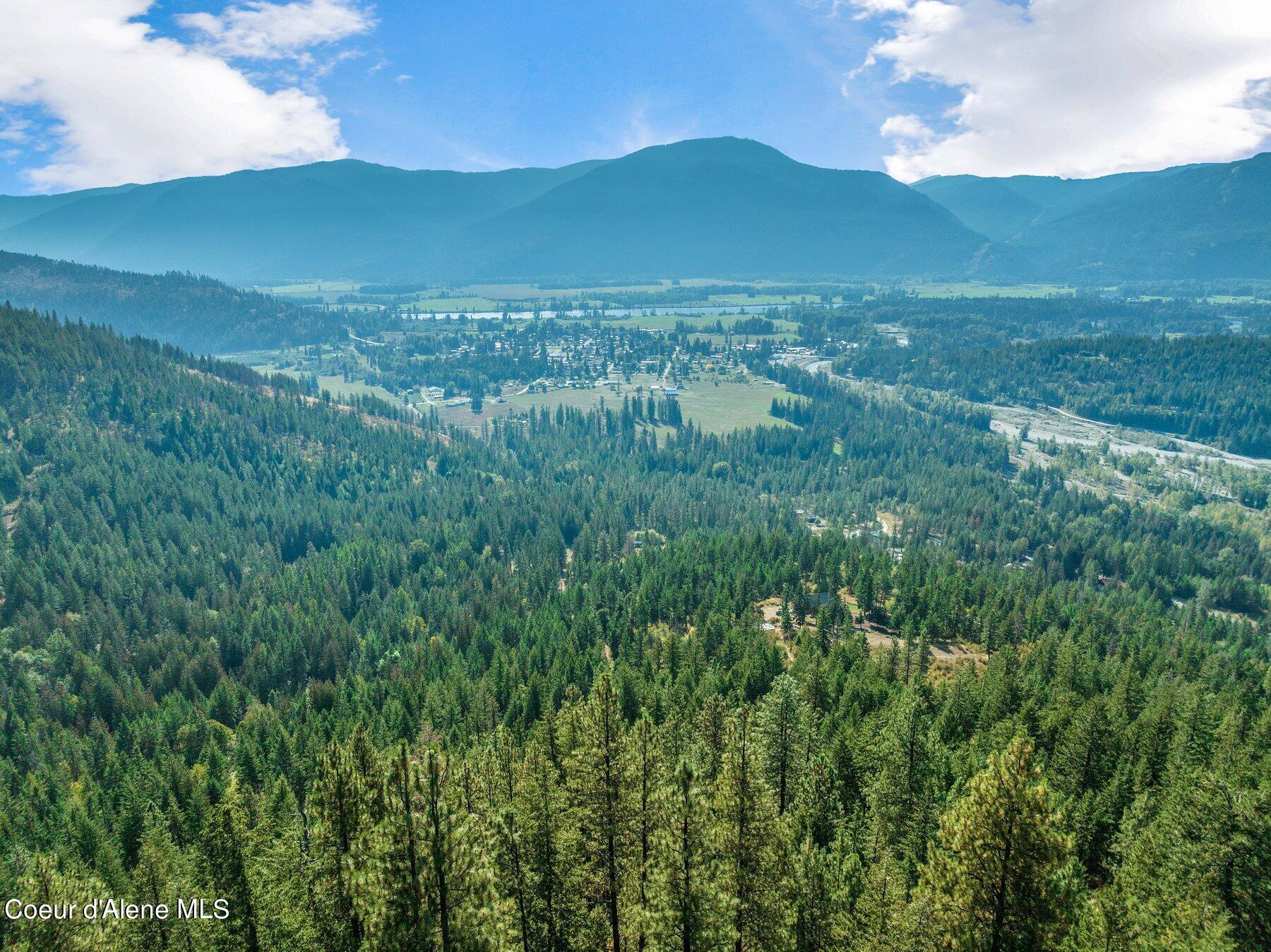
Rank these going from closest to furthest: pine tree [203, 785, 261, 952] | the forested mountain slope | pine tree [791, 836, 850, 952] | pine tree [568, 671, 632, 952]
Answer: the forested mountain slope < pine tree [568, 671, 632, 952] < pine tree [791, 836, 850, 952] < pine tree [203, 785, 261, 952]

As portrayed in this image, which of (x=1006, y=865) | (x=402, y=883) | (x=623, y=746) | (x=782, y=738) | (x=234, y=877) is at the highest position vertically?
(x=623, y=746)

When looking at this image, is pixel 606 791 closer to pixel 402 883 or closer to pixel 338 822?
pixel 402 883

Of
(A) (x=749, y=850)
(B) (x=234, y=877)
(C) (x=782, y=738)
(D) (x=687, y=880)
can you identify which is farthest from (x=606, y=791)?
(B) (x=234, y=877)

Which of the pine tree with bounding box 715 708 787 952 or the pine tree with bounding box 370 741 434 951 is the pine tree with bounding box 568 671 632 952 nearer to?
the pine tree with bounding box 715 708 787 952

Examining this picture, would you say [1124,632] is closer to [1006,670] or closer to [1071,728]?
[1006,670]

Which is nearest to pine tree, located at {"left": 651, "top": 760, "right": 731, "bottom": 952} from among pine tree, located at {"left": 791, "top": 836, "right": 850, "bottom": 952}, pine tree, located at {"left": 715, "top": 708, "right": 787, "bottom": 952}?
pine tree, located at {"left": 715, "top": 708, "right": 787, "bottom": 952}

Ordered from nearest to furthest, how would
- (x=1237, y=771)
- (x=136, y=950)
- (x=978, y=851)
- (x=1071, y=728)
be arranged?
(x=978, y=851), (x=136, y=950), (x=1237, y=771), (x=1071, y=728)

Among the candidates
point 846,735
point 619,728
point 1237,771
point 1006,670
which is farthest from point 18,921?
point 1006,670
